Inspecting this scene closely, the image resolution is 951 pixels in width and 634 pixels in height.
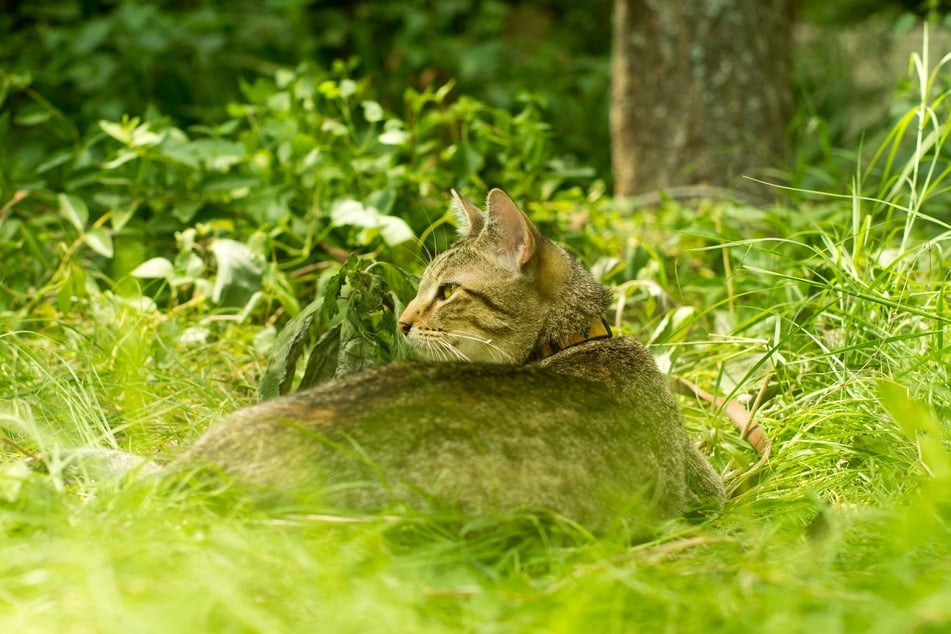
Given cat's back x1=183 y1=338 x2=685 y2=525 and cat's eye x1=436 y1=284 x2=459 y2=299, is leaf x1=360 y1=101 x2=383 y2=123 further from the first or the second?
cat's back x1=183 y1=338 x2=685 y2=525

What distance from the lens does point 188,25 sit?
7629 mm

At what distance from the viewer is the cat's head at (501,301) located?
3.38 m

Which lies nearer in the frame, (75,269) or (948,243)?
(75,269)

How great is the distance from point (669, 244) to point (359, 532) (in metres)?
3.31

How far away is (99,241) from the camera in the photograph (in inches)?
179

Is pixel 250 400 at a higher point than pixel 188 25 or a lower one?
lower

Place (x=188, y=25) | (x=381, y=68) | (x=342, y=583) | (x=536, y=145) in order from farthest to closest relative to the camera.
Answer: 1. (x=381, y=68)
2. (x=188, y=25)
3. (x=536, y=145)
4. (x=342, y=583)

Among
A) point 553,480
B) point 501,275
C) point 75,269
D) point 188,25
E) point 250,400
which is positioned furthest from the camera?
point 188,25

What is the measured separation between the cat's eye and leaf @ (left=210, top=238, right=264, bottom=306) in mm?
1163

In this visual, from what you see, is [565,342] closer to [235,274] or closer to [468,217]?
[468,217]

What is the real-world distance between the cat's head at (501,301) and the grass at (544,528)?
0.67m

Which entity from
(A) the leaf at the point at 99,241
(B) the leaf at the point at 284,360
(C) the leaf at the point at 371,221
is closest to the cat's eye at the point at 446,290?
(B) the leaf at the point at 284,360

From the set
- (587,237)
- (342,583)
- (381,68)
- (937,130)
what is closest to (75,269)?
(587,237)

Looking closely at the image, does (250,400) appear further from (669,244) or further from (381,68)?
(381,68)
